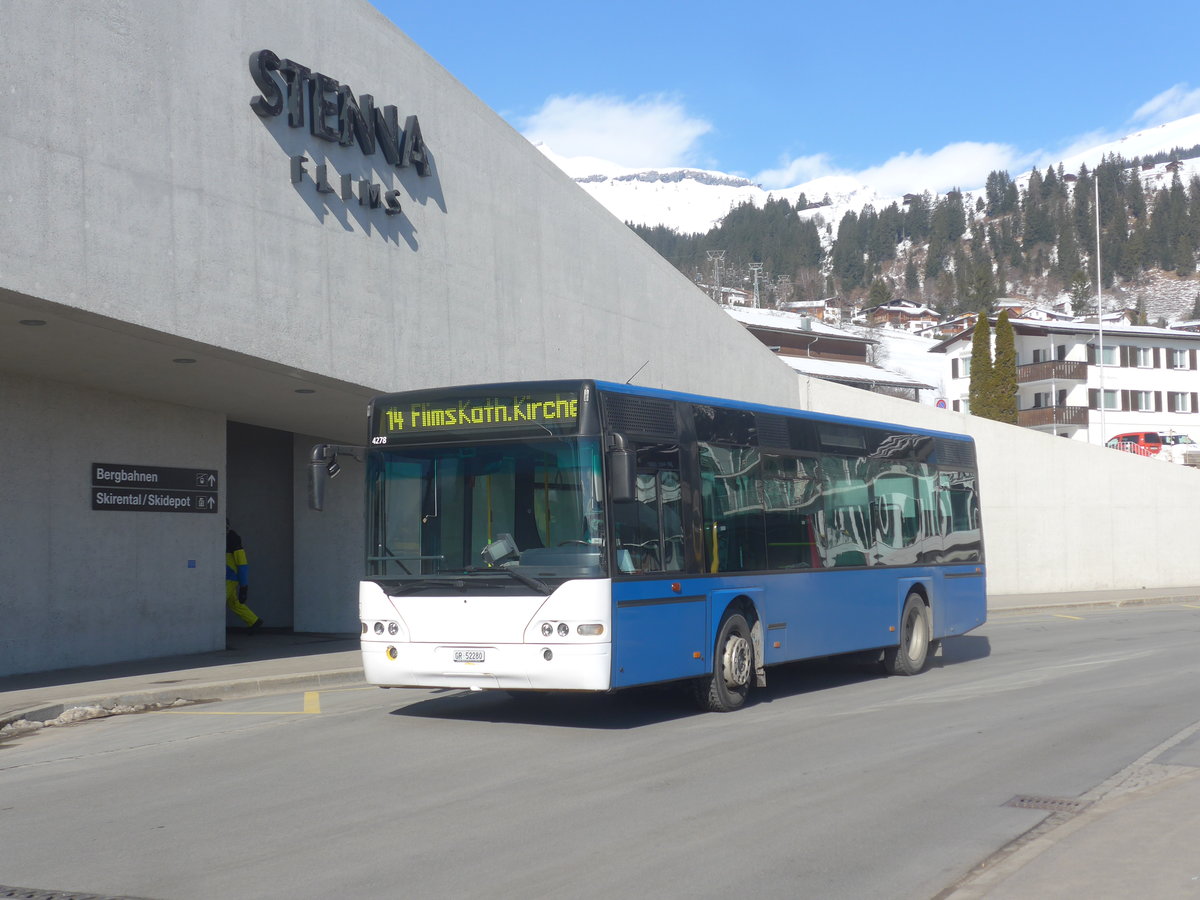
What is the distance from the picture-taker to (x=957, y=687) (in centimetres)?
1414

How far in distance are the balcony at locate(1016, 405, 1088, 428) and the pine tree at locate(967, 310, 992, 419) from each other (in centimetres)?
225

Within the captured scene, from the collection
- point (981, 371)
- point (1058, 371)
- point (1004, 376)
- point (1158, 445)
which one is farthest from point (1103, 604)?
point (1058, 371)

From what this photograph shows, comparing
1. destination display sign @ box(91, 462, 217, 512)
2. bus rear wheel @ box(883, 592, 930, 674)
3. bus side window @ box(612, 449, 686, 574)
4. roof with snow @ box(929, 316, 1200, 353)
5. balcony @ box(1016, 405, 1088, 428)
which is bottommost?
bus rear wheel @ box(883, 592, 930, 674)

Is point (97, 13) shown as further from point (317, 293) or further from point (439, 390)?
point (439, 390)

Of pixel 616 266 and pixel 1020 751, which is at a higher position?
pixel 616 266

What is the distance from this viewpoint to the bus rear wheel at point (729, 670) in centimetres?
1173

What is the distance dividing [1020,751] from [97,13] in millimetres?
11234

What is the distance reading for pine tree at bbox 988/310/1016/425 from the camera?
68500 millimetres

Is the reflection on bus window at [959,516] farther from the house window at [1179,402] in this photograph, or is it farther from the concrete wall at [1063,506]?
the house window at [1179,402]

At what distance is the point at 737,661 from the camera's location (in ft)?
39.3

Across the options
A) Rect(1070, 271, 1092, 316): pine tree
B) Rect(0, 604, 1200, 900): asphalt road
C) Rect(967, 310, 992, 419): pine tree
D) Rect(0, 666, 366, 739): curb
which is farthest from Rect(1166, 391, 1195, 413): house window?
Rect(1070, 271, 1092, 316): pine tree

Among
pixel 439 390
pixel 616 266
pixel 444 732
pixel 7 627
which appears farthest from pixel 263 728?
pixel 616 266

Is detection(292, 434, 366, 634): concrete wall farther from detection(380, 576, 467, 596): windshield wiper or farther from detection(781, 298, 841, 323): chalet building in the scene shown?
detection(781, 298, 841, 323): chalet building

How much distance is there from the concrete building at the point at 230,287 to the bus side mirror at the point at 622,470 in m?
5.97
